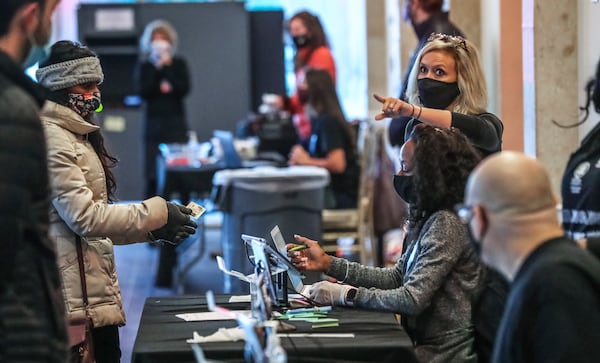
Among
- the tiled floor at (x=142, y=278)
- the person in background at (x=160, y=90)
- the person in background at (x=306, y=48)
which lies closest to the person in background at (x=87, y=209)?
the tiled floor at (x=142, y=278)

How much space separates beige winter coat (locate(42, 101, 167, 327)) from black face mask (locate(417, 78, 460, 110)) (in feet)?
3.41

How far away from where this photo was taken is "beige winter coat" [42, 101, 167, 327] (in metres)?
3.19

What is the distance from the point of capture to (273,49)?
11.8 meters

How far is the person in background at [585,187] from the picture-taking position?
3293 millimetres

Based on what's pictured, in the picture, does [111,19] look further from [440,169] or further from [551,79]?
[440,169]

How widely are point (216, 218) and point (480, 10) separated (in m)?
4.96

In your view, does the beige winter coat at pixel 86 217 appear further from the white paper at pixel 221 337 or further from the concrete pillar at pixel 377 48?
the concrete pillar at pixel 377 48

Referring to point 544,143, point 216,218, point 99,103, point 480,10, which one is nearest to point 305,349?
point 99,103

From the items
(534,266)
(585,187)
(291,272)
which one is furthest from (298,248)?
(534,266)

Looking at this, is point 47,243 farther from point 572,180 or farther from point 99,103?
point 572,180

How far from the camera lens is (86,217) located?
10.4 ft

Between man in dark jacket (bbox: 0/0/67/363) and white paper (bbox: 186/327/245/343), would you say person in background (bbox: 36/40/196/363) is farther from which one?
man in dark jacket (bbox: 0/0/67/363)

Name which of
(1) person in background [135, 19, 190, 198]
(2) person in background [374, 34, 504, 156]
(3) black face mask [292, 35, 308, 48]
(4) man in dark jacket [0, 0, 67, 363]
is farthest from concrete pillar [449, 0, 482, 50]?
(4) man in dark jacket [0, 0, 67, 363]

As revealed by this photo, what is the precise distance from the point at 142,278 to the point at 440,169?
5.06m
